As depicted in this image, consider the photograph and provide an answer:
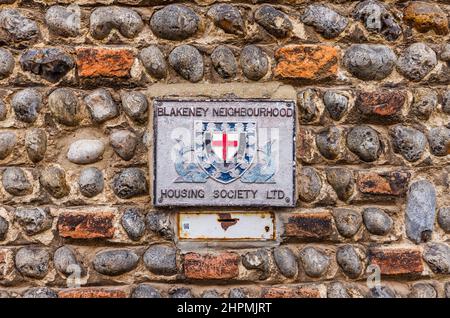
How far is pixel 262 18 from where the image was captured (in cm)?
238

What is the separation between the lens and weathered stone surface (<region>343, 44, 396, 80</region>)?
7.84 feet

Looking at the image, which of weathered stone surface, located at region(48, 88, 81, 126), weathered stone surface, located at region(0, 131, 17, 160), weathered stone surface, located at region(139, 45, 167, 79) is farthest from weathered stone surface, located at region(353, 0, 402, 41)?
weathered stone surface, located at region(0, 131, 17, 160)

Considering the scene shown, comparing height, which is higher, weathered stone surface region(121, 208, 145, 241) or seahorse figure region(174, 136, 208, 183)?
seahorse figure region(174, 136, 208, 183)

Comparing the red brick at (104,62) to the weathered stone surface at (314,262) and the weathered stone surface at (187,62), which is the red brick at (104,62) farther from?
the weathered stone surface at (314,262)

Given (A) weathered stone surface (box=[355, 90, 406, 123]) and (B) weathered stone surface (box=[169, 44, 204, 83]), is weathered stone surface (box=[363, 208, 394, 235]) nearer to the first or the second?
(A) weathered stone surface (box=[355, 90, 406, 123])

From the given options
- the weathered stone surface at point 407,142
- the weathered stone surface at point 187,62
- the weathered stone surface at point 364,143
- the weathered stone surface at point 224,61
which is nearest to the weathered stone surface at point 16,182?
the weathered stone surface at point 187,62

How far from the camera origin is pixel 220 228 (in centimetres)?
239

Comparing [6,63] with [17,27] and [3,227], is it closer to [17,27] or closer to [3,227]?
[17,27]

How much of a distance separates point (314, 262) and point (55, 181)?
0.92 metres

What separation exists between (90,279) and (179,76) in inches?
30.0

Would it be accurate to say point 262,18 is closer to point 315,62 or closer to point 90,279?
point 315,62

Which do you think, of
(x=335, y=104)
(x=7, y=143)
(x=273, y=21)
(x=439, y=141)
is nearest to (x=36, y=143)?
(x=7, y=143)

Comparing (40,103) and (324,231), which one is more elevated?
(40,103)
